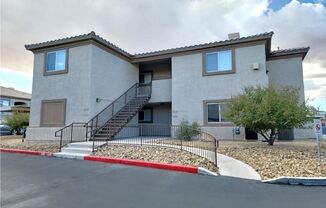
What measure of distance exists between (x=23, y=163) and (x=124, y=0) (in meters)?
10.8

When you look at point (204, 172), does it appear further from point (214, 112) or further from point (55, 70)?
point (55, 70)

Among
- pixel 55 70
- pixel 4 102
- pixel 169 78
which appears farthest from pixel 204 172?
pixel 4 102

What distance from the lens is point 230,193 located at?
581 centimetres

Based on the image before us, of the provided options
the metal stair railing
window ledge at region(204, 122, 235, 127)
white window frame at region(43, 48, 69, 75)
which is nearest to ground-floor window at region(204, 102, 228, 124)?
window ledge at region(204, 122, 235, 127)

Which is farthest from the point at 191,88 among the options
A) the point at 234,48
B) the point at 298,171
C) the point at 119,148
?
the point at 298,171

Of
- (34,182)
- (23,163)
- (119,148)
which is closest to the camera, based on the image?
(34,182)

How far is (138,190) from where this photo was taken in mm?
6086

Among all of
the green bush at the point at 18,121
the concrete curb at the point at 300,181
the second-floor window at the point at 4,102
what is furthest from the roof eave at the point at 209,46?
the second-floor window at the point at 4,102

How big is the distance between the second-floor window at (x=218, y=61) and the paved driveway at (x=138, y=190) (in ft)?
34.9

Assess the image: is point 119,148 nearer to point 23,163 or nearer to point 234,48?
point 23,163

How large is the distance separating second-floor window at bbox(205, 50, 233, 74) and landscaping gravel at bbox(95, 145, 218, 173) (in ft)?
27.2

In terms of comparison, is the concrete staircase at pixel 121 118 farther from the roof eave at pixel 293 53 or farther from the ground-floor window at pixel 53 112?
the roof eave at pixel 293 53

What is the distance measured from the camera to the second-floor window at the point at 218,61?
16.7 meters

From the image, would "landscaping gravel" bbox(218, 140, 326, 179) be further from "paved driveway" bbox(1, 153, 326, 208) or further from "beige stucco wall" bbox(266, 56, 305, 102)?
"beige stucco wall" bbox(266, 56, 305, 102)
